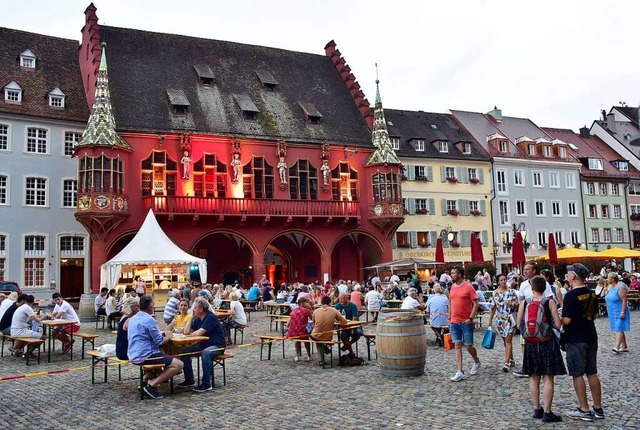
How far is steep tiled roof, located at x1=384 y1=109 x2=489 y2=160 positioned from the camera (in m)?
46.0

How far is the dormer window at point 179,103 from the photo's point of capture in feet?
115

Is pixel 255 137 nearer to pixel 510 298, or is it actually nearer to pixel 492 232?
pixel 492 232

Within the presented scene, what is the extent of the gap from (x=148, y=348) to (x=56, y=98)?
28922 mm

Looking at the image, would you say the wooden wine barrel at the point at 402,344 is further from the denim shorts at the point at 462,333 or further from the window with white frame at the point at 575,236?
the window with white frame at the point at 575,236

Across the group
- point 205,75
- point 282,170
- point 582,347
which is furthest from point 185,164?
point 582,347

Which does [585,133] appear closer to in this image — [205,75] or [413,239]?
[413,239]

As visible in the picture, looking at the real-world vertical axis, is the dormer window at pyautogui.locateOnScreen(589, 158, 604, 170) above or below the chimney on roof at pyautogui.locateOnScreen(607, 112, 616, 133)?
below

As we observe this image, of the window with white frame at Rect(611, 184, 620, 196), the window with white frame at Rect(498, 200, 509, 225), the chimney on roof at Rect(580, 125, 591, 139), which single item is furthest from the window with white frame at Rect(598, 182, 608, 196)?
the window with white frame at Rect(498, 200, 509, 225)

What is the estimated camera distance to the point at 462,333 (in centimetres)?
1062

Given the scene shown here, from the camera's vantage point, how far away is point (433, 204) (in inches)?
1778

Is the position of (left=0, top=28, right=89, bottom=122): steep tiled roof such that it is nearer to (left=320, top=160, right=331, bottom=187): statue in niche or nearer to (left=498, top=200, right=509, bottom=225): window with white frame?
(left=320, top=160, right=331, bottom=187): statue in niche

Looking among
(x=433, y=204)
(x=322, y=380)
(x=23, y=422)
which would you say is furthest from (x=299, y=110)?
(x=23, y=422)

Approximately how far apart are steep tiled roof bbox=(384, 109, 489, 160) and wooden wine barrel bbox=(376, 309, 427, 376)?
34.6m

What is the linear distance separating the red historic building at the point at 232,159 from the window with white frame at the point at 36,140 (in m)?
3.56
